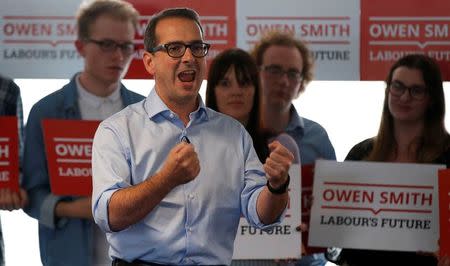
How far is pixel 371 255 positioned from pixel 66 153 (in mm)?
1710

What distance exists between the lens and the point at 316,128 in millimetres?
5395

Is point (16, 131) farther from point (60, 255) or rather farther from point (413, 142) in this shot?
point (413, 142)

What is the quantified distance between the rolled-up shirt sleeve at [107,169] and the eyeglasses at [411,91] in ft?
7.55

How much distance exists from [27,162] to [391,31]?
2.13 m

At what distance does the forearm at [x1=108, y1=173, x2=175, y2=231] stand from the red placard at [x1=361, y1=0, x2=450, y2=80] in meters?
2.76

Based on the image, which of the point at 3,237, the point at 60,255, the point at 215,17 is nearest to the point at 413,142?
the point at 215,17

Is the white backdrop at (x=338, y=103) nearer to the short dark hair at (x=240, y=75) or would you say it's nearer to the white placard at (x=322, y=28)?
the white placard at (x=322, y=28)

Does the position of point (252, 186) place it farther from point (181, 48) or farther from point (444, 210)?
point (444, 210)

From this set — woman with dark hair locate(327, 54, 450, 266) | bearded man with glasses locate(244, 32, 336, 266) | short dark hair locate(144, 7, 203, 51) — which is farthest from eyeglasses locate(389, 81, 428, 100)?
short dark hair locate(144, 7, 203, 51)

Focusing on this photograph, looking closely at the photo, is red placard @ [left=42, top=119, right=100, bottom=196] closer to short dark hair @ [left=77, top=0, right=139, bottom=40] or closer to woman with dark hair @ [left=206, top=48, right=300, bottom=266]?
short dark hair @ [left=77, top=0, right=139, bottom=40]

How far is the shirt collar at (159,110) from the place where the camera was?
3.13 m

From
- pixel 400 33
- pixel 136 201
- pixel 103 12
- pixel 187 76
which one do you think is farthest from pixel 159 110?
pixel 400 33

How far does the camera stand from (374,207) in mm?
5125

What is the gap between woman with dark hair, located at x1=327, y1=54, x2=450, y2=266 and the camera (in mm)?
4965
